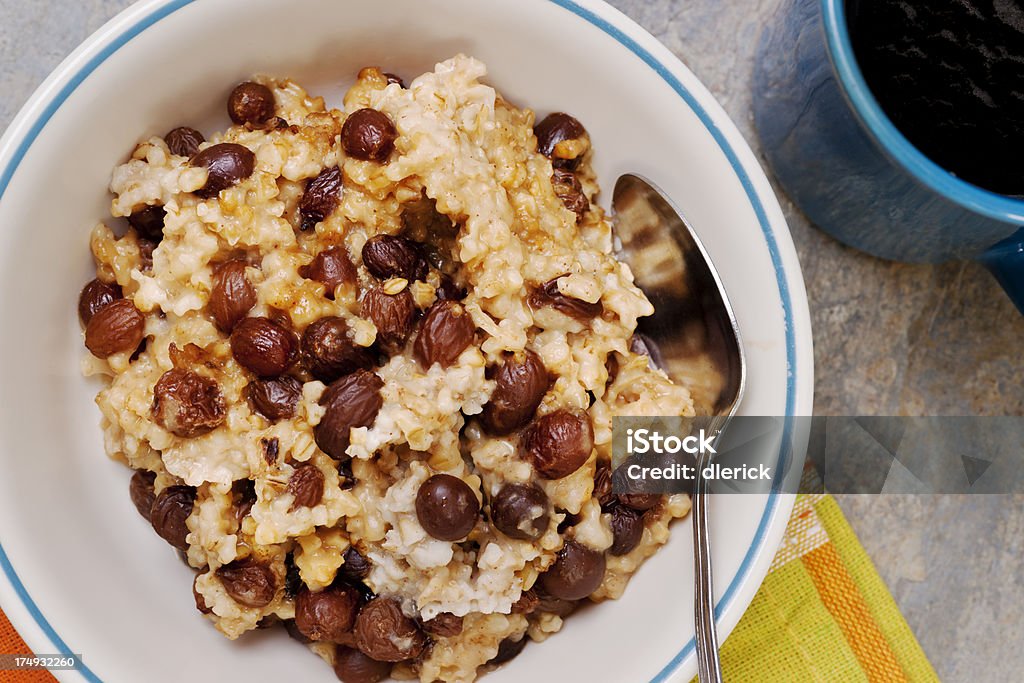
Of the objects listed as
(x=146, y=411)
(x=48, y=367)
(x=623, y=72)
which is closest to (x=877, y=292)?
(x=623, y=72)

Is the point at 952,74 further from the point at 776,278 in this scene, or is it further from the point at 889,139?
the point at 776,278

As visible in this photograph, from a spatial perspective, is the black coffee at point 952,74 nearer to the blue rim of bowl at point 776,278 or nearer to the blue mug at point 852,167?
the blue mug at point 852,167

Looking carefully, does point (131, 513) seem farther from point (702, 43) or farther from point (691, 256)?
point (702, 43)

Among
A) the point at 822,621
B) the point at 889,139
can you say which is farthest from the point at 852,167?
the point at 822,621

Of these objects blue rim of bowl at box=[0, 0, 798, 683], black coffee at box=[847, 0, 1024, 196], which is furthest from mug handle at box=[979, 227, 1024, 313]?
blue rim of bowl at box=[0, 0, 798, 683]

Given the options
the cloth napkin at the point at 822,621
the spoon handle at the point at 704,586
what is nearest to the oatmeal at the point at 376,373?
the spoon handle at the point at 704,586
